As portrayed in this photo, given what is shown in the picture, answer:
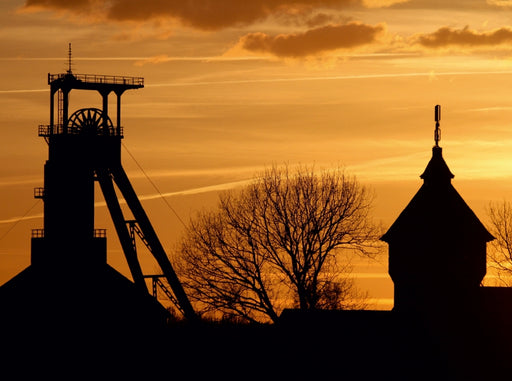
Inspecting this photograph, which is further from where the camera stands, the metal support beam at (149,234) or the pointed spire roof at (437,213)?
the metal support beam at (149,234)

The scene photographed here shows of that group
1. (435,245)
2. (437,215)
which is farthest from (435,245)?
(437,215)

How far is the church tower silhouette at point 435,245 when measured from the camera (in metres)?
70.1

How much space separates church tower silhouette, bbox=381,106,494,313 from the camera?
2758 inches

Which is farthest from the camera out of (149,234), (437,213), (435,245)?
(149,234)

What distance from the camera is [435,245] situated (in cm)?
7088

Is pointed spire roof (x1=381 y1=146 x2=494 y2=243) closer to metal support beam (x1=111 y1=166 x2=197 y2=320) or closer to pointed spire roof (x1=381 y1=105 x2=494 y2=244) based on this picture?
pointed spire roof (x1=381 y1=105 x2=494 y2=244)

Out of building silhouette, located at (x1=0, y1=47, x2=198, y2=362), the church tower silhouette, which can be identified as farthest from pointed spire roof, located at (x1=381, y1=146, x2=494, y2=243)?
building silhouette, located at (x1=0, y1=47, x2=198, y2=362)

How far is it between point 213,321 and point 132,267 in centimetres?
701

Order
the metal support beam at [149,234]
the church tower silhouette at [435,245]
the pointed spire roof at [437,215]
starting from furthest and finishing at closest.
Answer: the metal support beam at [149,234]
the pointed spire roof at [437,215]
the church tower silhouette at [435,245]

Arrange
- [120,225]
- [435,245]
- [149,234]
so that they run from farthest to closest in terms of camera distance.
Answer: [149,234], [120,225], [435,245]

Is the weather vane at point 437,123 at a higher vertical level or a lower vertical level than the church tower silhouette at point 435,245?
higher

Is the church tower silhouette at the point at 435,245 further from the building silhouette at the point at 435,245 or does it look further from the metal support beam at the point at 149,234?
the metal support beam at the point at 149,234

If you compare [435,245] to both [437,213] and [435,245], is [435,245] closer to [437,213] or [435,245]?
[435,245]

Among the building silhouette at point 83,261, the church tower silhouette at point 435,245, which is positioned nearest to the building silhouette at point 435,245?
the church tower silhouette at point 435,245
